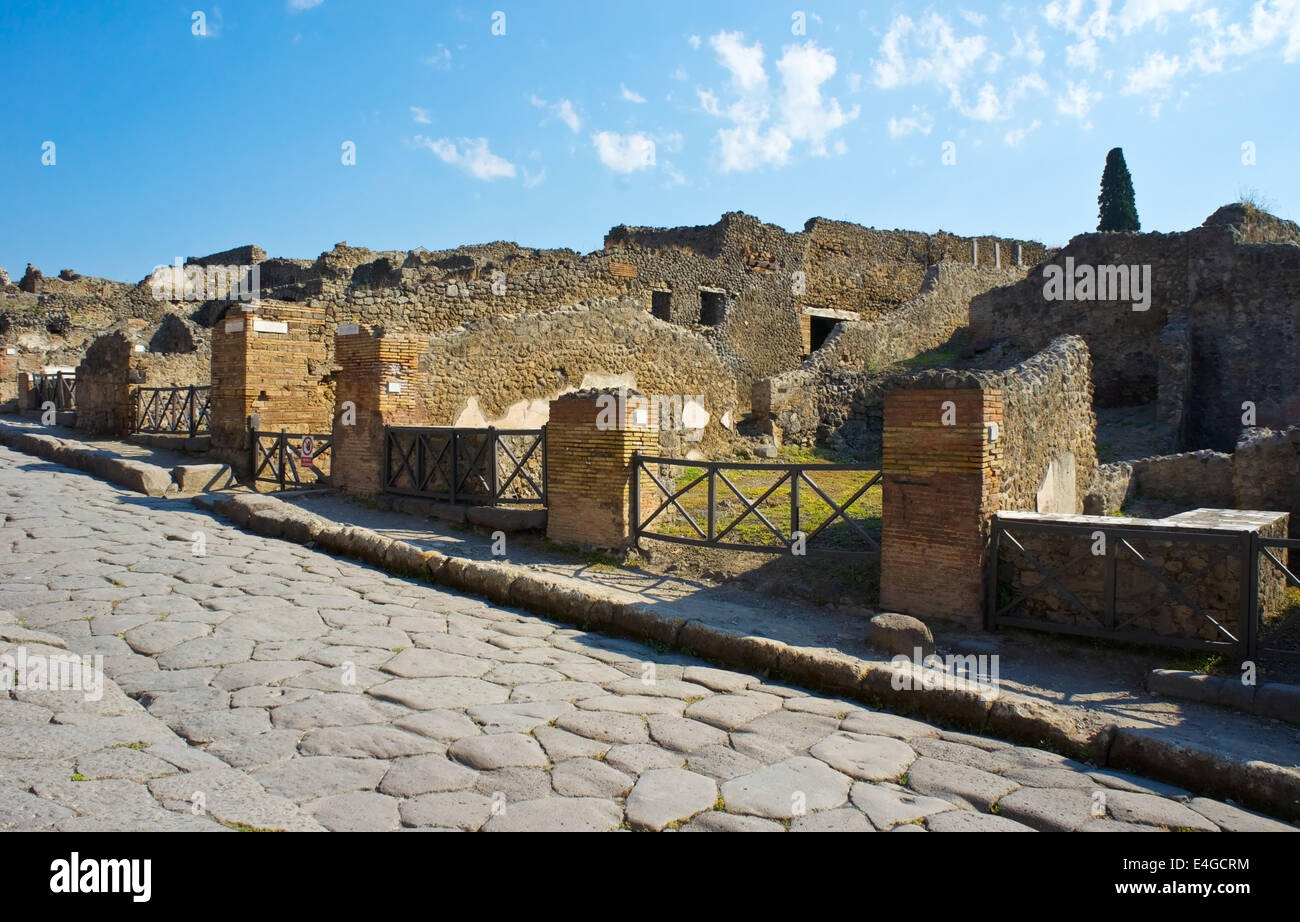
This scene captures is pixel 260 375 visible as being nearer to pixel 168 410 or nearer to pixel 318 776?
pixel 168 410

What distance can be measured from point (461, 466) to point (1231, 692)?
7258mm

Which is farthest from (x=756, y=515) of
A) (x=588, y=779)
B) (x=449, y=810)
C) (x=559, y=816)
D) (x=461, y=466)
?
(x=449, y=810)

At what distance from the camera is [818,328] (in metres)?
27.1

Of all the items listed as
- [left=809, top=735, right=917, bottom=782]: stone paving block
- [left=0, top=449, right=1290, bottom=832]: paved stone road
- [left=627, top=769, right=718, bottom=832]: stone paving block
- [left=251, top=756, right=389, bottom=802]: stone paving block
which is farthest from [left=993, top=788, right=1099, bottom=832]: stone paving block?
[left=251, top=756, right=389, bottom=802]: stone paving block

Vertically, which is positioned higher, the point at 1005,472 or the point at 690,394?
the point at 690,394

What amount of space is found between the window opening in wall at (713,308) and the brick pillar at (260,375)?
39.5 feet

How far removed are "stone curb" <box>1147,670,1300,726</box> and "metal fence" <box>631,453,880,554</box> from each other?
2253 millimetres

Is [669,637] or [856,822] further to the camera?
[669,637]

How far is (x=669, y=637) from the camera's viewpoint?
5.67m

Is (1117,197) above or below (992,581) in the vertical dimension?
above

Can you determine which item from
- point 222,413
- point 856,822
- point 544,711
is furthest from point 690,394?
point 856,822

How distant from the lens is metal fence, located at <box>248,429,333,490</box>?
1174 centimetres

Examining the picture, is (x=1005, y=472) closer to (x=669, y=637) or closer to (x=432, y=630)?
(x=669, y=637)
